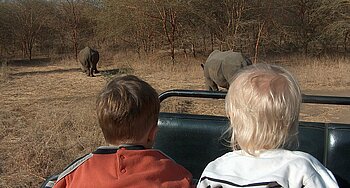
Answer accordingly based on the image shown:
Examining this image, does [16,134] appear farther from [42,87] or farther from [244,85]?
[42,87]

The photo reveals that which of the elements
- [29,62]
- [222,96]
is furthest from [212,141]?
[29,62]

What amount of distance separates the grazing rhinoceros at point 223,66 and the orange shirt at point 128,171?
8297 millimetres

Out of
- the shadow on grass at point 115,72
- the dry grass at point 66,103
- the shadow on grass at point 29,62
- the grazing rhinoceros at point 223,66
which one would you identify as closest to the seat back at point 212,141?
the dry grass at point 66,103

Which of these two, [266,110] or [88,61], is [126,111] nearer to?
[266,110]

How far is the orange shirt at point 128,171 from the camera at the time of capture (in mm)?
1438

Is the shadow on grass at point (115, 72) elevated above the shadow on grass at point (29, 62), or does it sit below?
below

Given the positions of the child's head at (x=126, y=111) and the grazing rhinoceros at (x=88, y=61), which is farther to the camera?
the grazing rhinoceros at (x=88, y=61)

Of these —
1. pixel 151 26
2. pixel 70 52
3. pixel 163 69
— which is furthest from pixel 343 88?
pixel 70 52

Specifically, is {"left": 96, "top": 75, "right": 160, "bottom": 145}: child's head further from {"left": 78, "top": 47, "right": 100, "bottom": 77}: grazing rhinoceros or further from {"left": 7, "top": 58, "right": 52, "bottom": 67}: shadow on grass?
{"left": 7, "top": 58, "right": 52, "bottom": 67}: shadow on grass

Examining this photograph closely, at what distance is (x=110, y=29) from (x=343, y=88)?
12.3m

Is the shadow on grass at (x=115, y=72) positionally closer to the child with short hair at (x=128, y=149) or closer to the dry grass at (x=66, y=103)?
the dry grass at (x=66, y=103)

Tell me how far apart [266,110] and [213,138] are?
111 cm

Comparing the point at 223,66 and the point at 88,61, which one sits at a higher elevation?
the point at 223,66

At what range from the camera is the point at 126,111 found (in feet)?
4.86
